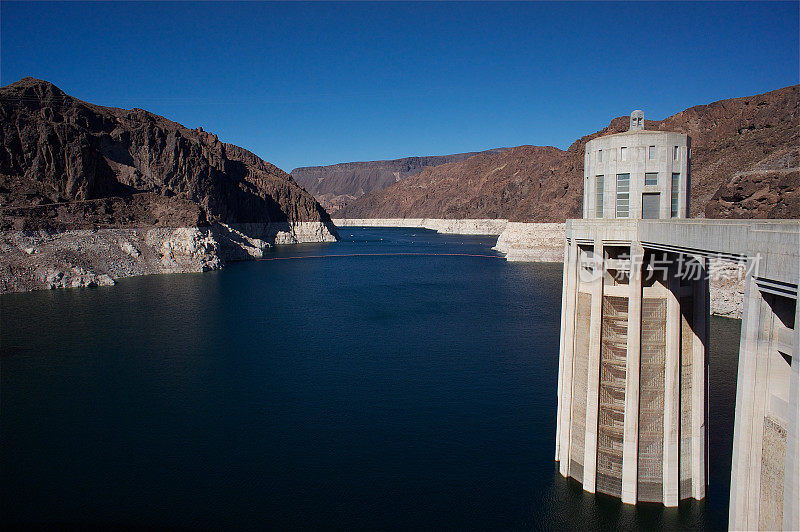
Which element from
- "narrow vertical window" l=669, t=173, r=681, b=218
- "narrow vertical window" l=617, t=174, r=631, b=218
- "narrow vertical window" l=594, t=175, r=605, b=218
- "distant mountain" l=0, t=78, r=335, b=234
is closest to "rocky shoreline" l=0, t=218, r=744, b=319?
"distant mountain" l=0, t=78, r=335, b=234

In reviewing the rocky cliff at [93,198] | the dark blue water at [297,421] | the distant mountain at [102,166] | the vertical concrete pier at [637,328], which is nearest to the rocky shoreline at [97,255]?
the rocky cliff at [93,198]

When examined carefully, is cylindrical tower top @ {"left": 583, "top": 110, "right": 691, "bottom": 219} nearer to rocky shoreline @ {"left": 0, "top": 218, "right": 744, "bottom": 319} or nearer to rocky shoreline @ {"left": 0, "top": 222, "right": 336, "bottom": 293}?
rocky shoreline @ {"left": 0, "top": 218, "right": 744, "bottom": 319}

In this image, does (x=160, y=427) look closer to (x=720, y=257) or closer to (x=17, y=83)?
(x=720, y=257)

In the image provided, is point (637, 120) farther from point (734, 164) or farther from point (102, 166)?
point (102, 166)

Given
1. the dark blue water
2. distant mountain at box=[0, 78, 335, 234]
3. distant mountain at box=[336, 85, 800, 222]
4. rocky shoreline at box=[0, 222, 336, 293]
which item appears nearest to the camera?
the dark blue water

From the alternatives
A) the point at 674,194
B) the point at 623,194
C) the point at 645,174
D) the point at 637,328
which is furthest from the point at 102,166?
the point at 637,328

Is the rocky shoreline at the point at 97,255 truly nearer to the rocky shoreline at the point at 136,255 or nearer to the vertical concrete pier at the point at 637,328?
the rocky shoreline at the point at 136,255
